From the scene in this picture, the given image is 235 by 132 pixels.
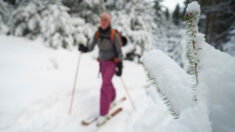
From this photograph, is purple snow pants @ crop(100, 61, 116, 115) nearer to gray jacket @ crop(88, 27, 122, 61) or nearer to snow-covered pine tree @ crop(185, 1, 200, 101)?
gray jacket @ crop(88, 27, 122, 61)

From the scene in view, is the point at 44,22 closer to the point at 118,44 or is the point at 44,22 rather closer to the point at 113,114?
the point at 118,44

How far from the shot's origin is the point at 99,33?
3.73 metres

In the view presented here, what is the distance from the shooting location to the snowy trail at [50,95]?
3316 millimetres

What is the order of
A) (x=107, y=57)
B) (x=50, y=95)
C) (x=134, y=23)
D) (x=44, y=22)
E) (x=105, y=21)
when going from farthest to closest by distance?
1. (x=134, y=23)
2. (x=44, y=22)
3. (x=50, y=95)
4. (x=107, y=57)
5. (x=105, y=21)

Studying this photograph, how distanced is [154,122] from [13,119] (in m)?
2.79

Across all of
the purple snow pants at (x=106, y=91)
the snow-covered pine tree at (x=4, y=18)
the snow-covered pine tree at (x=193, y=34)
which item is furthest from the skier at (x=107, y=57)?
the snow-covered pine tree at (x=4, y=18)

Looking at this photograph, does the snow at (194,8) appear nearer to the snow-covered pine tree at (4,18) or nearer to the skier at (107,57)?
the skier at (107,57)

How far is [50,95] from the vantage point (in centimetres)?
427

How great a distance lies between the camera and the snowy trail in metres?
3.32

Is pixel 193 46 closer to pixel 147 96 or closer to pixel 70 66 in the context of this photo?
pixel 147 96

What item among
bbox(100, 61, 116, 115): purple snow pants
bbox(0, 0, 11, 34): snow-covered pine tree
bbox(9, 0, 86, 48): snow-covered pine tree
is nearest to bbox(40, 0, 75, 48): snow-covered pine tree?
bbox(9, 0, 86, 48): snow-covered pine tree

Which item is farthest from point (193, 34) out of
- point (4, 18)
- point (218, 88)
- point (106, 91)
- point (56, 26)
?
point (4, 18)

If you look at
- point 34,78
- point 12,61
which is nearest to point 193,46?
point 34,78

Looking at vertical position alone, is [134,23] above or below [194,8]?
above
